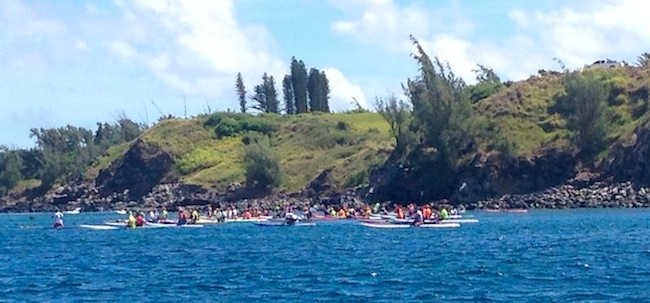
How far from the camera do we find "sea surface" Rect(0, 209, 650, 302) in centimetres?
4734

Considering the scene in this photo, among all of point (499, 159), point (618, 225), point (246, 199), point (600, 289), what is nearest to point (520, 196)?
point (499, 159)

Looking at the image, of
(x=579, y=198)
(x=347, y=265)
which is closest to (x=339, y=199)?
(x=579, y=198)

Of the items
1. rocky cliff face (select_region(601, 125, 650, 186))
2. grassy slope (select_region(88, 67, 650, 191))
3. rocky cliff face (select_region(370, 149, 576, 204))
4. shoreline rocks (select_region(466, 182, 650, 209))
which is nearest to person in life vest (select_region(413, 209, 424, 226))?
shoreline rocks (select_region(466, 182, 650, 209))

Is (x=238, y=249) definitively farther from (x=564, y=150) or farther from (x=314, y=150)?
(x=314, y=150)

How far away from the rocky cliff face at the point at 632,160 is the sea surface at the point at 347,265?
85.2 ft

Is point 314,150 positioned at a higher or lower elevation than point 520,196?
higher

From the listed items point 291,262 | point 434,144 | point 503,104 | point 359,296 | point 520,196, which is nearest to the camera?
point 359,296

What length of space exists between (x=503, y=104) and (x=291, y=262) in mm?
90829

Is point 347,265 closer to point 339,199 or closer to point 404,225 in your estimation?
point 404,225

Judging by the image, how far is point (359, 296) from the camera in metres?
46.3

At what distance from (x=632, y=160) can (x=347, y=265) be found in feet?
233

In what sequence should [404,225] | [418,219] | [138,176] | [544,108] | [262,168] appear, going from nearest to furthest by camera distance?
1. [418,219]
2. [404,225]
3. [544,108]
4. [262,168]
5. [138,176]

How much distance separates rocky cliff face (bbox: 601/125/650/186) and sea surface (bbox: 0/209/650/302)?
25979mm

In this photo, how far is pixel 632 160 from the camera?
124 metres
